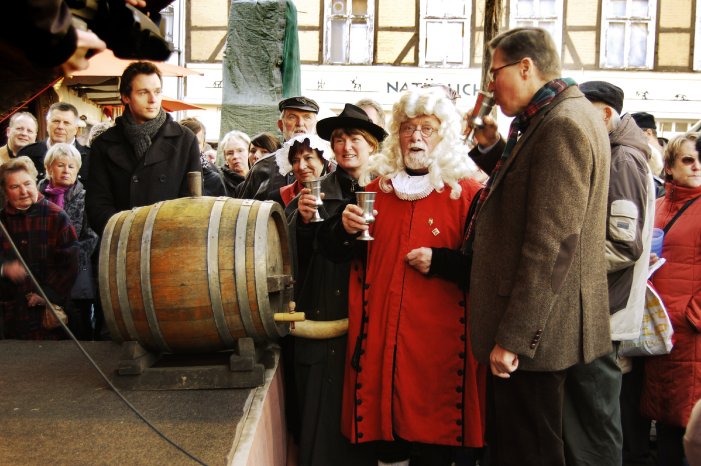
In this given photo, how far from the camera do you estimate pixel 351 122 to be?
3.75 meters

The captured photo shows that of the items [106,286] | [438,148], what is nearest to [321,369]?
[106,286]

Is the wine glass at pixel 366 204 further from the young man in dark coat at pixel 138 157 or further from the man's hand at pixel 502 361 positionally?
the young man in dark coat at pixel 138 157

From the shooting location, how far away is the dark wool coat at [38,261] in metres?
4.33

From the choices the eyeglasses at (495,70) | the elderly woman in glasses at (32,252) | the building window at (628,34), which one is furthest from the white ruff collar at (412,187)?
the building window at (628,34)

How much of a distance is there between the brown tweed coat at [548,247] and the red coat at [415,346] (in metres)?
0.39

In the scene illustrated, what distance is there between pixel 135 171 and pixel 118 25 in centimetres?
→ 214

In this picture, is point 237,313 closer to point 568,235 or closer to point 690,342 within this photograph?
point 568,235

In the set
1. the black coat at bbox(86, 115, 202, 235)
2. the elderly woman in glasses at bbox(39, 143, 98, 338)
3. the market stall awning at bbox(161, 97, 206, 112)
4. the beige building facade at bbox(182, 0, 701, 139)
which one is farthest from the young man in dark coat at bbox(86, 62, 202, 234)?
the beige building facade at bbox(182, 0, 701, 139)

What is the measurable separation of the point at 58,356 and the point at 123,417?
4.14 feet

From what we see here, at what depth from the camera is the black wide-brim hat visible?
3725 millimetres

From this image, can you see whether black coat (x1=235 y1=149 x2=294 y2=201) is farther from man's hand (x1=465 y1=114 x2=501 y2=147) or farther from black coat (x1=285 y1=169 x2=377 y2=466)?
man's hand (x1=465 y1=114 x2=501 y2=147)

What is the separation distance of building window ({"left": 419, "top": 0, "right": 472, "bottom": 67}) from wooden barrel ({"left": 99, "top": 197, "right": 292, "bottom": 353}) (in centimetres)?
1579

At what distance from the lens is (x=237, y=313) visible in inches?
115

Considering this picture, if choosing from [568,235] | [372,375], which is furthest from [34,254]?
[568,235]
